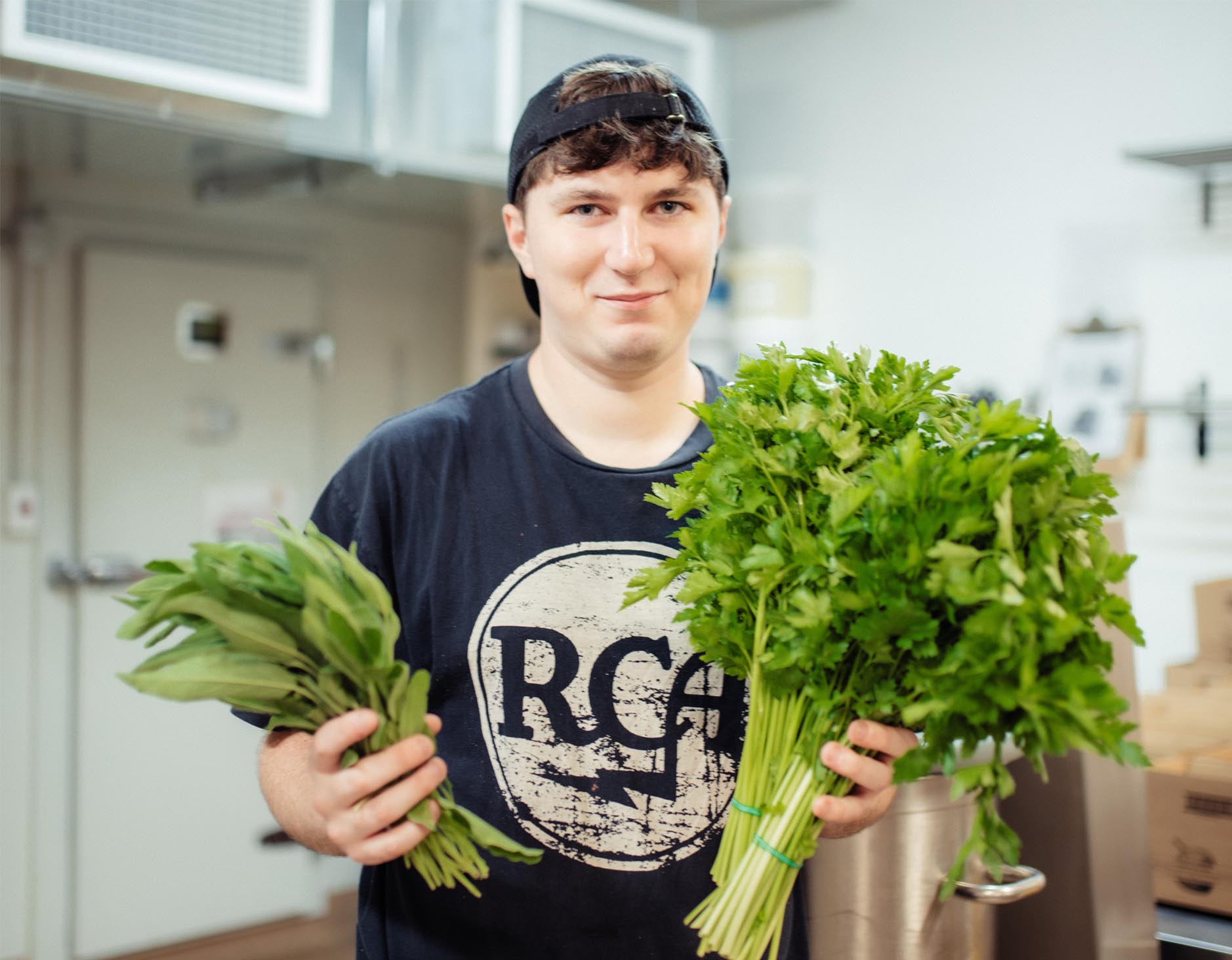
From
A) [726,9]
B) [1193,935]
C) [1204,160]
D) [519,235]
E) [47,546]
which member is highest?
[726,9]

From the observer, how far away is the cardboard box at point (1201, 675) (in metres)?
2.17

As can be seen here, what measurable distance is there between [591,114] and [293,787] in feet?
2.76

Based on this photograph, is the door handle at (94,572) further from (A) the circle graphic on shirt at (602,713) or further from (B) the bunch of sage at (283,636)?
(B) the bunch of sage at (283,636)

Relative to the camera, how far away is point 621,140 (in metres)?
1.33

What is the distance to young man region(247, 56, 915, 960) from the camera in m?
1.32

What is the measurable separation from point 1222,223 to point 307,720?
8.95ft

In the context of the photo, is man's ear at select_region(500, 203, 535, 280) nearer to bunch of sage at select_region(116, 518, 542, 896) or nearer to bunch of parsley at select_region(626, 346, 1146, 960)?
bunch of parsley at select_region(626, 346, 1146, 960)

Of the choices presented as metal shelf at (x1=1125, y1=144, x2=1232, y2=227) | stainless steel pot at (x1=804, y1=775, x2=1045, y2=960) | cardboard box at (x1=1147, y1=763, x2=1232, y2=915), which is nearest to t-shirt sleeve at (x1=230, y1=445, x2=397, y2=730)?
stainless steel pot at (x1=804, y1=775, x2=1045, y2=960)

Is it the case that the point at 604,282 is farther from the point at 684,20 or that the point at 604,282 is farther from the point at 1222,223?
the point at 684,20

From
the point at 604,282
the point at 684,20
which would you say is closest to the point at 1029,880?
the point at 604,282

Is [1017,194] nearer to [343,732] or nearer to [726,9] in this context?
[726,9]

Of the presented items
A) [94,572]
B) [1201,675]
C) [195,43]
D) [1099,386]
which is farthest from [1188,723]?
[94,572]

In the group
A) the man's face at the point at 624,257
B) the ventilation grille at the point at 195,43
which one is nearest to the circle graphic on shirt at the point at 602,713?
the man's face at the point at 624,257

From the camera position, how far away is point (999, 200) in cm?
336
